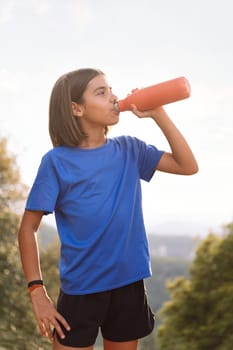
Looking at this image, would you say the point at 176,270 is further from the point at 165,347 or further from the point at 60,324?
the point at 60,324

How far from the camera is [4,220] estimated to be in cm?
1200

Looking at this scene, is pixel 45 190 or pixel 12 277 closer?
pixel 45 190

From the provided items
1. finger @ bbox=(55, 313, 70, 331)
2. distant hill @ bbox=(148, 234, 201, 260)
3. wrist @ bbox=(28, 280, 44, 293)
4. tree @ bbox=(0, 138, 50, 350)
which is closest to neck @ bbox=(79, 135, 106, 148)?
wrist @ bbox=(28, 280, 44, 293)

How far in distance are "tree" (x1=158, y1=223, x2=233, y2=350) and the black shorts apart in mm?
10175

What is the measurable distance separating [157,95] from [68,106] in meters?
0.40

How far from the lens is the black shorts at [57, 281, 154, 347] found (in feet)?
8.77

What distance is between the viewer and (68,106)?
2.78 metres

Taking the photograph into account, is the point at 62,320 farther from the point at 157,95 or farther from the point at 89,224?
the point at 157,95

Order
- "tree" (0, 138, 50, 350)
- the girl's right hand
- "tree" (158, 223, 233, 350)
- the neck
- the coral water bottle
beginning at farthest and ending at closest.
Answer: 1. "tree" (158, 223, 233, 350)
2. "tree" (0, 138, 50, 350)
3. the neck
4. the coral water bottle
5. the girl's right hand

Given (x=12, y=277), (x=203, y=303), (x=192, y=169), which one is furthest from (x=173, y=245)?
(x=192, y=169)

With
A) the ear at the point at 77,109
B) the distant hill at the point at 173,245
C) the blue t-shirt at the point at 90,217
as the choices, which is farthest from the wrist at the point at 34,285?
the distant hill at the point at 173,245

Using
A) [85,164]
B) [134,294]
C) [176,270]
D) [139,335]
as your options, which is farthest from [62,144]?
[176,270]

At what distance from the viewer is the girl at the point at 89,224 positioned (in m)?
2.65

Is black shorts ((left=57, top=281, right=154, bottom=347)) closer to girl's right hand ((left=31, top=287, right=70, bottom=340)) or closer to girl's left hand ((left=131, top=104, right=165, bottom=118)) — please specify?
girl's right hand ((left=31, top=287, right=70, bottom=340))
